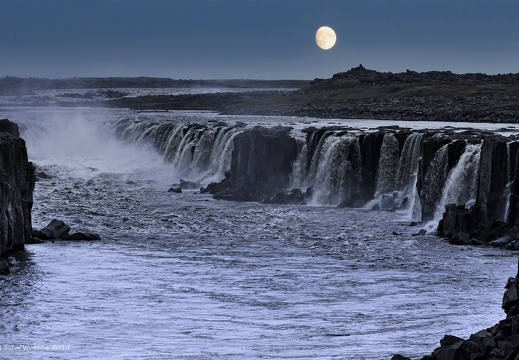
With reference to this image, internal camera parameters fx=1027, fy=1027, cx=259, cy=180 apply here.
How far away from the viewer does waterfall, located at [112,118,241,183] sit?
72.1 m

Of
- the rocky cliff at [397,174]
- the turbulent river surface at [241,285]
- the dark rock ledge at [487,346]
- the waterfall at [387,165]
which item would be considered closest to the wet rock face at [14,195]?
the turbulent river surface at [241,285]

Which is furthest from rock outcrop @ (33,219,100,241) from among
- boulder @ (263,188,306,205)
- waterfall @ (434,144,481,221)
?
waterfall @ (434,144,481,221)

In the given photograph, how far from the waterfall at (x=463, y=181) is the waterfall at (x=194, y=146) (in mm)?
23725

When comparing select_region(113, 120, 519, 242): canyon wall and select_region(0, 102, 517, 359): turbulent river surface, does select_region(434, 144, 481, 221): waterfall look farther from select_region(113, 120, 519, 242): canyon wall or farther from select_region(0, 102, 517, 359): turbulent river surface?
select_region(0, 102, 517, 359): turbulent river surface

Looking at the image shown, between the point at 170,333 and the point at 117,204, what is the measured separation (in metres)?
30.8

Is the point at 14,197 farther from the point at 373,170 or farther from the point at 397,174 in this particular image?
the point at 373,170

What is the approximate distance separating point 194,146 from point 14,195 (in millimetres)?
36426

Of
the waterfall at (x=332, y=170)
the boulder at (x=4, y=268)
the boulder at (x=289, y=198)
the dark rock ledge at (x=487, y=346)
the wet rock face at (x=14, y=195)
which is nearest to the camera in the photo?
the dark rock ledge at (x=487, y=346)

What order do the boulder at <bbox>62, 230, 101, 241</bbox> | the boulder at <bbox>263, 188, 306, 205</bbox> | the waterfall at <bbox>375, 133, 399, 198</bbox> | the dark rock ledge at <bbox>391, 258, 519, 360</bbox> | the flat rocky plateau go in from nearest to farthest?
the dark rock ledge at <bbox>391, 258, 519, 360</bbox>
the boulder at <bbox>62, 230, 101, 241</bbox>
the waterfall at <bbox>375, 133, 399, 198</bbox>
the boulder at <bbox>263, 188, 306, 205</bbox>
the flat rocky plateau

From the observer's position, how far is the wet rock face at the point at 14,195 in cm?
3925

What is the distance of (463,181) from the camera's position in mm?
49250

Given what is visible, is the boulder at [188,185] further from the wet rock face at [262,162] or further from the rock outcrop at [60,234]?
the rock outcrop at [60,234]

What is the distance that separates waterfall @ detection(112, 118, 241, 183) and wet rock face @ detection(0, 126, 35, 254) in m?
28.3

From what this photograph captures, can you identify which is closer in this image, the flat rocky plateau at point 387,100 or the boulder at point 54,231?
the boulder at point 54,231
